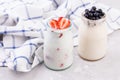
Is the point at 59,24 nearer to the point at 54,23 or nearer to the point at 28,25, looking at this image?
the point at 54,23

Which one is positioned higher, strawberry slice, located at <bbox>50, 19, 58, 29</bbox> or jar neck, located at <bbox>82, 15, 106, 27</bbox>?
strawberry slice, located at <bbox>50, 19, 58, 29</bbox>

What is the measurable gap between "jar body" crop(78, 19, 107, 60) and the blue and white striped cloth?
0.06m

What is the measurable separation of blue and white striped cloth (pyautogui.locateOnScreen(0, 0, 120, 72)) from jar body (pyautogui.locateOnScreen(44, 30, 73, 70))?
0.04 metres

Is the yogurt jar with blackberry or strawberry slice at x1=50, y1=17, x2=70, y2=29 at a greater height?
strawberry slice at x1=50, y1=17, x2=70, y2=29

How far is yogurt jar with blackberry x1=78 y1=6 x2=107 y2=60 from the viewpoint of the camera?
0.64 m

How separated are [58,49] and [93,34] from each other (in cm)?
9

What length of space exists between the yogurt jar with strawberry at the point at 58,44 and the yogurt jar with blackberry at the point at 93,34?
4cm

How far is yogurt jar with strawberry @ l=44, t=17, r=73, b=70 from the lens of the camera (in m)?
0.61

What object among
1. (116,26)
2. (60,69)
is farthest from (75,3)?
(60,69)

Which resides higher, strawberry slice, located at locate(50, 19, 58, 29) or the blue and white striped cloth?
strawberry slice, located at locate(50, 19, 58, 29)

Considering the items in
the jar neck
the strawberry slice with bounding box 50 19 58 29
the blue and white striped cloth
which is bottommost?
the blue and white striped cloth

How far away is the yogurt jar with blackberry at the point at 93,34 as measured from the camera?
64 cm

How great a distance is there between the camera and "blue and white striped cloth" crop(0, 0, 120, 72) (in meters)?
0.65

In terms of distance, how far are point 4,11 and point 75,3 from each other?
0.20 metres
